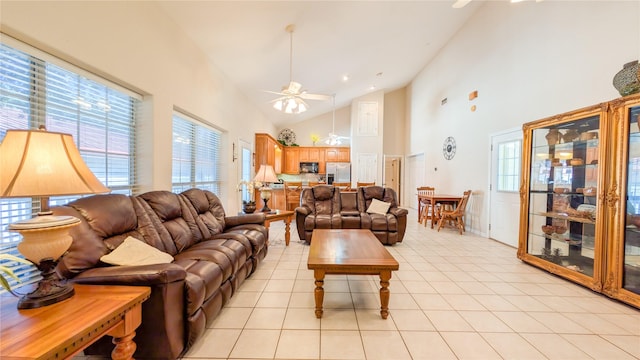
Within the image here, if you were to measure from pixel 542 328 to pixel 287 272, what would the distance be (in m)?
2.39

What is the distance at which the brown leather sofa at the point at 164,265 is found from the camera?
1.43m

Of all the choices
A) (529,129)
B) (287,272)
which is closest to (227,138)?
(287,272)

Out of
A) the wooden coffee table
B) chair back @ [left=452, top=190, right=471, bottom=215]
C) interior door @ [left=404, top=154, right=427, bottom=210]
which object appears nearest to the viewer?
the wooden coffee table

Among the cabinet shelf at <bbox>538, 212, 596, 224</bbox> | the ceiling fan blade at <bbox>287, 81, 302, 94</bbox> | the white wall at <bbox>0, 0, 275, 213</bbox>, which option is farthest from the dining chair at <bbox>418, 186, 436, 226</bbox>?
the white wall at <bbox>0, 0, 275, 213</bbox>

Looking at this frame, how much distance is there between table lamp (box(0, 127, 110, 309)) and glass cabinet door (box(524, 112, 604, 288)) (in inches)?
164

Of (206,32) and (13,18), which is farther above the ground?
(206,32)

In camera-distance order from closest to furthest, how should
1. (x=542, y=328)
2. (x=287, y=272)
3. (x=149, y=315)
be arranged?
(x=149, y=315) < (x=542, y=328) < (x=287, y=272)

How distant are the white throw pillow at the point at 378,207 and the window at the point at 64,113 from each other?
3526mm

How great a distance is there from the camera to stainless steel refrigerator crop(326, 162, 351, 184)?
8.54 meters

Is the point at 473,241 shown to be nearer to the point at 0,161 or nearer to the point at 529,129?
the point at 529,129

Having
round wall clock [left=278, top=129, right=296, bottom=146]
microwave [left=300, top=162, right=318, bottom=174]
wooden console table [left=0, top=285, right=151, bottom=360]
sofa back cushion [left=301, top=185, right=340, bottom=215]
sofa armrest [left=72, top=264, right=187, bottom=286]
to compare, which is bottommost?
wooden console table [left=0, top=285, right=151, bottom=360]

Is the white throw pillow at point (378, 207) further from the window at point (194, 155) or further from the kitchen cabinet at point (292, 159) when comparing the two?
the kitchen cabinet at point (292, 159)

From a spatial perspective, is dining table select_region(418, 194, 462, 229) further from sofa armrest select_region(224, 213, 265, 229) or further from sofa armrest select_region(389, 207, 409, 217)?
sofa armrest select_region(224, 213, 265, 229)

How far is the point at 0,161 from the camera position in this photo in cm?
101
